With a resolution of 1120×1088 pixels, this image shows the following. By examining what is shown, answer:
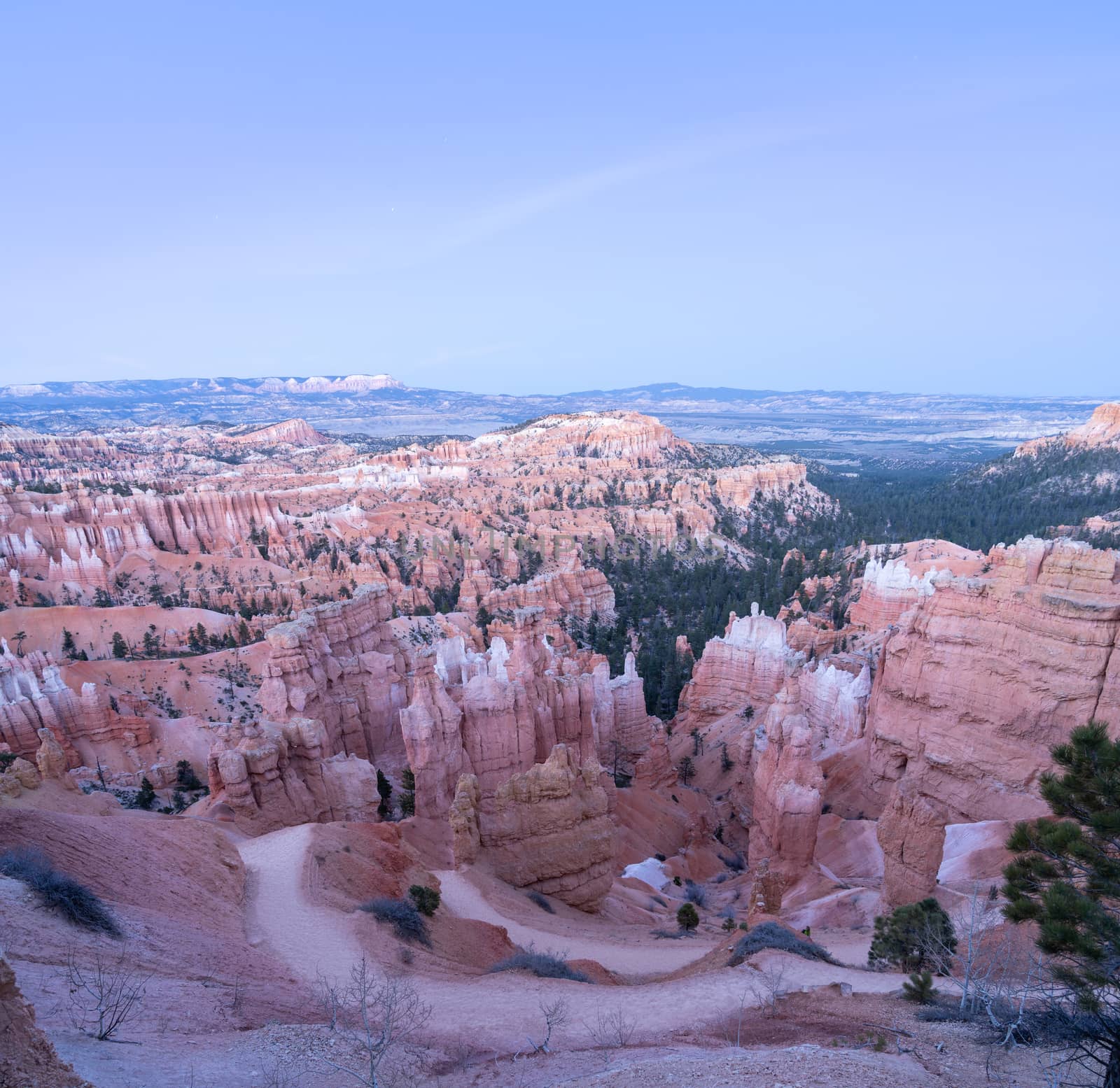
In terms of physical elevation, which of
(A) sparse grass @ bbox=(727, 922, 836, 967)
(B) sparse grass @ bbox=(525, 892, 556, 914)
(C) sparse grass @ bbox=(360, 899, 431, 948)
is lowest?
(B) sparse grass @ bbox=(525, 892, 556, 914)

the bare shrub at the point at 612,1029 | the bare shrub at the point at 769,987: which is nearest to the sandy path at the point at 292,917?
the bare shrub at the point at 612,1029

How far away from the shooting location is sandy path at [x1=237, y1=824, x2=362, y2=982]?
11.4 metres

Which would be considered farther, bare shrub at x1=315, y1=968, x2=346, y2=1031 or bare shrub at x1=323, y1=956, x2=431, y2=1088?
bare shrub at x1=315, y1=968, x2=346, y2=1031

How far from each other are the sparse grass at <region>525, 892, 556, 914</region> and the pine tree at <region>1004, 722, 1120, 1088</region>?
491 inches

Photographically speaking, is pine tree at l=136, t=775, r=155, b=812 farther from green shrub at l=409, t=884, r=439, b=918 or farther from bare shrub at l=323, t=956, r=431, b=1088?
bare shrub at l=323, t=956, r=431, b=1088

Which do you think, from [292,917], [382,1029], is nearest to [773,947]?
[382,1029]

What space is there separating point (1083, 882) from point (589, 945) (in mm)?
11296

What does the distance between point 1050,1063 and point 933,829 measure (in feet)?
30.6

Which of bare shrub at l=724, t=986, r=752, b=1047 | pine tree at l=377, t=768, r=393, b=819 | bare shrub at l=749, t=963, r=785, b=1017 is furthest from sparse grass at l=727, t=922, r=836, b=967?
pine tree at l=377, t=768, r=393, b=819

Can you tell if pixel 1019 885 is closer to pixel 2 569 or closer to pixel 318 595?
pixel 318 595

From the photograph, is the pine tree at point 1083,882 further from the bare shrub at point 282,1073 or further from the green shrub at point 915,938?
the bare shrub at point 282,1073

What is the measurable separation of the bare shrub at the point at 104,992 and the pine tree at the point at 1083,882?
9034 mm

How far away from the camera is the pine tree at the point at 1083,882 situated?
6.34 meters

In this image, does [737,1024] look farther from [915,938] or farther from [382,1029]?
[382,1029]
